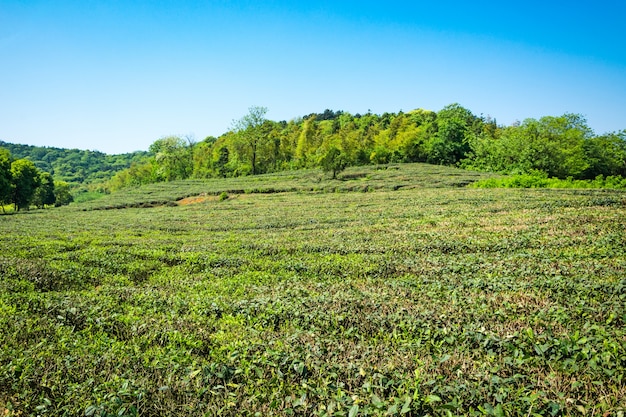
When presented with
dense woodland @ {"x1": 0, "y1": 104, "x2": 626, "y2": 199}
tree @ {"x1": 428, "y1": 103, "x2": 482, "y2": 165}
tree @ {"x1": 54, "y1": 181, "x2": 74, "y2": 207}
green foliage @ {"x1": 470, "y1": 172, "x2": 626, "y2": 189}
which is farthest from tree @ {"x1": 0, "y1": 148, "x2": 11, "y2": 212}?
tree @ {"x1": 428, "y1": 103, "x2": 482, "y2": 165}

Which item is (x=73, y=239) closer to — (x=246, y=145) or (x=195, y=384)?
(x=195, y=384)

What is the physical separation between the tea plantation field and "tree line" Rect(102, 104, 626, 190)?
55.0m

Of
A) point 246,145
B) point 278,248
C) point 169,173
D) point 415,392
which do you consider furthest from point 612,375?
point 169,173

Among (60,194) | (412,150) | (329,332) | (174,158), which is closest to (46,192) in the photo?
(60,194)

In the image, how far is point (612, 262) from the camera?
992cm

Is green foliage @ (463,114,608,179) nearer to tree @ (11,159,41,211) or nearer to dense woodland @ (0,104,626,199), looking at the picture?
dense woodland @ (0,104,626,199)

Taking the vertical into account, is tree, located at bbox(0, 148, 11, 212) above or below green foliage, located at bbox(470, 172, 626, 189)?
above

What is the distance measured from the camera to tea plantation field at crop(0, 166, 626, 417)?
173 inches

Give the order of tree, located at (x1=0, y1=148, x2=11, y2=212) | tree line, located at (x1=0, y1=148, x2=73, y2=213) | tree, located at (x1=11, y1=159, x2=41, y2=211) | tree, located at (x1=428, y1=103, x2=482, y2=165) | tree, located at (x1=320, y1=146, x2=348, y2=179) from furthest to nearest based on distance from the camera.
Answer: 1. tree, located at (x1=428, y1=103, x2=482, y2=165)
2. tree, located at (x1=11, y1=159, x2=41, y2=211)
3. tree, located at (x1=320, y1=146, x2=348, y2=179)
4. tree line, located at (x1=0, y1=148, x2=73, y2=213)
5. tree, located at (x1=0, y1=148, x2=11, y2=212)

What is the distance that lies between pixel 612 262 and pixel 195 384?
11556 mm

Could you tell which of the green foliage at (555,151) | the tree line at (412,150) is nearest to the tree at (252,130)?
the tree line at (412,150)

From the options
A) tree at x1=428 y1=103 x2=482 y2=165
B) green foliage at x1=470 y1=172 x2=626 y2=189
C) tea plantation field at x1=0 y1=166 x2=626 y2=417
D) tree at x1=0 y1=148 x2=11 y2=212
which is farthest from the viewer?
tree at x1=428 y1=103 x2=482 y2=165

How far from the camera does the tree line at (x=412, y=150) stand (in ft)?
238

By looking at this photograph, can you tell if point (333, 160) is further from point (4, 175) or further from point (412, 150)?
point (4, 175)
